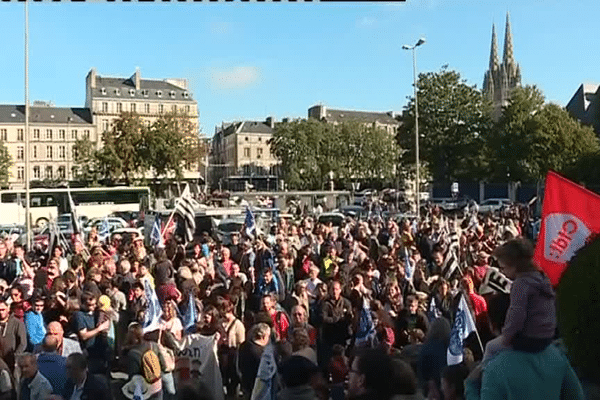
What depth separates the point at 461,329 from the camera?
7352 millimetres

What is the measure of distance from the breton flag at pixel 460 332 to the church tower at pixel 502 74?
14329 cm

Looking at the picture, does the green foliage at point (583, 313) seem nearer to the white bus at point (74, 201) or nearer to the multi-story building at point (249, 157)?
the white bus at point (74, 201)

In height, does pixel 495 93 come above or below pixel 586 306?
above

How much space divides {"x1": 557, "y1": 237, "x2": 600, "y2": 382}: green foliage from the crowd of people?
429mm

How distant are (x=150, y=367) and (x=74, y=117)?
123065 mm

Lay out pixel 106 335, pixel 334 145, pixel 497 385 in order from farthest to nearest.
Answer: pixel 334 145 < pixel 106 335 < pixel 497 385

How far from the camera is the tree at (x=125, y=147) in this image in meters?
61.6

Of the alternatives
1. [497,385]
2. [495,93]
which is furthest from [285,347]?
[495,93]

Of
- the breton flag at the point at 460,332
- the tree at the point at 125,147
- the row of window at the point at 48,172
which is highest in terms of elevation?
the tree at the point at 125,147

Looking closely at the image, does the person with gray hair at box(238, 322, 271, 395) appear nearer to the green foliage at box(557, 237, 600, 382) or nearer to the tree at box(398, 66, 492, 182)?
the green foliage at box(557, 237, 600, 382)

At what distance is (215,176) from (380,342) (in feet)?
492

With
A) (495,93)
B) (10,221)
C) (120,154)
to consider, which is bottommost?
(10,221)

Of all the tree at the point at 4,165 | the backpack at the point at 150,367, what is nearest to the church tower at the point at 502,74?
the tree at the point at 4,165

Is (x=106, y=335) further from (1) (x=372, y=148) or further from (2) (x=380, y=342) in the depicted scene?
(1) (x=372, y=148)
